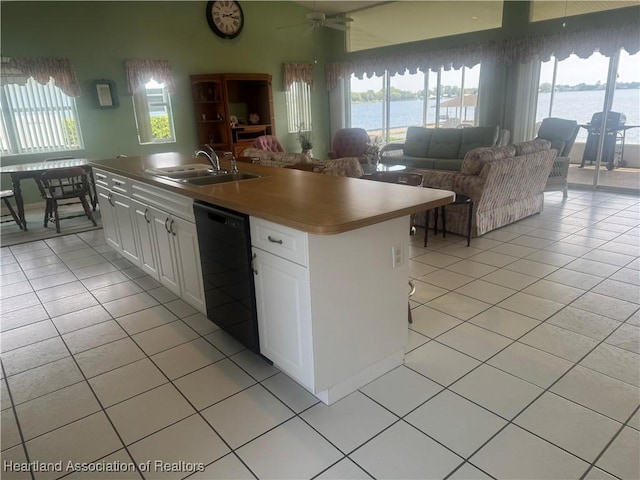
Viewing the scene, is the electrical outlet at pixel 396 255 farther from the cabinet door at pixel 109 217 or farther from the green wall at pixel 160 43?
the green wall at pixel 160 43

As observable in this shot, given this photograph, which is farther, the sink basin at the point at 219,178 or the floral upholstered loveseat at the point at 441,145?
the floral upholstered loveseat at the point at 441,145

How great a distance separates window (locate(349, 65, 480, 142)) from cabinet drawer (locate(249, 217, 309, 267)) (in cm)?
661

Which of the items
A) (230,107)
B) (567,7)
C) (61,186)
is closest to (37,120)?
(61,186)

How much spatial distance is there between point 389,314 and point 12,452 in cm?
180

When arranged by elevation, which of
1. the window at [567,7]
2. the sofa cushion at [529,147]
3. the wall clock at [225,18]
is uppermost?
the wall clock at [225,18]

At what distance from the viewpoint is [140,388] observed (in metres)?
2.21

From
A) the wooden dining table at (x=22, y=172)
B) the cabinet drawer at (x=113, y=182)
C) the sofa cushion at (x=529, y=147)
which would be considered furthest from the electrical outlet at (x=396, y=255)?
the wooden dining table at (x=22, y=172)

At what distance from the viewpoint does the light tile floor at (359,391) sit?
1715mm

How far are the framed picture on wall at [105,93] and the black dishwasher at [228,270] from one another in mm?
5355

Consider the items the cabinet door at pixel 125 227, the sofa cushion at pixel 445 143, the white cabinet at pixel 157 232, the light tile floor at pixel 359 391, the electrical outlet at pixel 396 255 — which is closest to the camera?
the light tile floor at pixel 359 391

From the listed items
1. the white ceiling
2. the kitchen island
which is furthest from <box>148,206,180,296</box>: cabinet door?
the white ceiling

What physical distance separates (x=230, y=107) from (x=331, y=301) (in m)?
7.23

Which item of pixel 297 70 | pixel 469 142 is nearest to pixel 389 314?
pixel 469 142

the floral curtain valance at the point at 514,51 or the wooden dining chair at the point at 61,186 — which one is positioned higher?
the floral curtain valance at the point at 514,51
